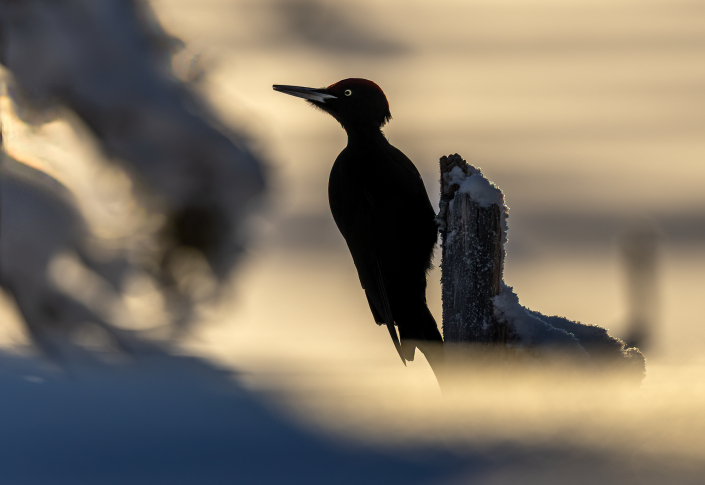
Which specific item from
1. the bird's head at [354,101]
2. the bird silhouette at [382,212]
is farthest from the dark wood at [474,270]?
the bird's head at [354,101]

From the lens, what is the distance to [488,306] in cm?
319

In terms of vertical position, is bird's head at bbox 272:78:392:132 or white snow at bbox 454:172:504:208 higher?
bird's head at bbox 272:78:392:132

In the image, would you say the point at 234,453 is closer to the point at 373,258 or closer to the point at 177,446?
the point at 177,446

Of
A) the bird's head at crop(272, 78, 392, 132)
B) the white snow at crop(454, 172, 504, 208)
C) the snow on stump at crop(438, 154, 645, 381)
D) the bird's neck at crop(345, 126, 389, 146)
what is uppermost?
the bird's head at crop(272, 78, 392, 132)

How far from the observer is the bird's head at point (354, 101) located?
385 centimetres

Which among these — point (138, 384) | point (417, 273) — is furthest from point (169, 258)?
point (417, 273)

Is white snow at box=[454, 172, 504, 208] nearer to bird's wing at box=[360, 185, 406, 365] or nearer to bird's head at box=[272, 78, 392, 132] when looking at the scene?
bird's wing at box=[360, 185, 406, 365]

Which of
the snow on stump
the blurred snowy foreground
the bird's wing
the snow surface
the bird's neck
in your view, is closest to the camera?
the blurred snowy foreground

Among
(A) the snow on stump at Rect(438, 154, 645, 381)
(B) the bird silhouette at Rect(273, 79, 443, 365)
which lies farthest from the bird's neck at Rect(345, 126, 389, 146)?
Result: (A) the snow on stump at Rect(438, 154, 645, 381)

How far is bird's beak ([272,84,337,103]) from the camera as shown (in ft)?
12.9

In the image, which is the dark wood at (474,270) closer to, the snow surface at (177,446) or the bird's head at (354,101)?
the snow surface at (177,446)

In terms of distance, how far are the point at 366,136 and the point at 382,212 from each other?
0.48 meters

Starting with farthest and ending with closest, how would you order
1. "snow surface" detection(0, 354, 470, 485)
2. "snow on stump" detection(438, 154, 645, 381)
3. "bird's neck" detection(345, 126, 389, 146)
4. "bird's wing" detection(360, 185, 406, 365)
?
"bird's neck" detection(345, 126, 389, 146) < "bird's wing" detection(360, 185, 406, 365) < "snow on stump" detection(438, 154, 645, 381) < "snow surface" detection(0, 354, 470, 485)

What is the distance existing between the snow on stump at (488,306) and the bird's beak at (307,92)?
3.67 ft
